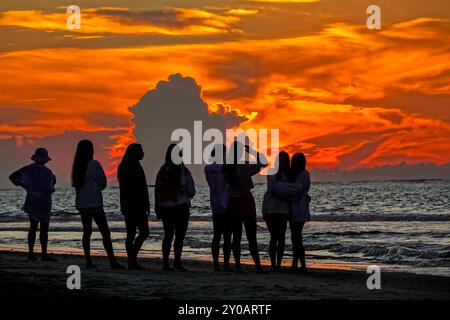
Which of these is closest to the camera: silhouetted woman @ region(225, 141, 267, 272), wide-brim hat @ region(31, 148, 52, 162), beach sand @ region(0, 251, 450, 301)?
beach sand @ region(0, 251, 450, 301)

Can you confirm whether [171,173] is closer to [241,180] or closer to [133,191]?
[133,191]

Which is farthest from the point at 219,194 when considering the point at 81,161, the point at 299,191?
the point at 81,161

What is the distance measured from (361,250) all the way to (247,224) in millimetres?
9290

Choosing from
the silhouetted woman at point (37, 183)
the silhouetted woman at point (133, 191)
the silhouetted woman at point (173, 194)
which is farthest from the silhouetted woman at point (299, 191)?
the silhouetted woman at point (37, 183)

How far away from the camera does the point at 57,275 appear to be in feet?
39.5

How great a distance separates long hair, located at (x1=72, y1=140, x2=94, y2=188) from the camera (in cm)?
1303

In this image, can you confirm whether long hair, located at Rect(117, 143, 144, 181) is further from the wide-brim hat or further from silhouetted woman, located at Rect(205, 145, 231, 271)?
the wide-brim hat

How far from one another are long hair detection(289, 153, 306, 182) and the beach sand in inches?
60.4

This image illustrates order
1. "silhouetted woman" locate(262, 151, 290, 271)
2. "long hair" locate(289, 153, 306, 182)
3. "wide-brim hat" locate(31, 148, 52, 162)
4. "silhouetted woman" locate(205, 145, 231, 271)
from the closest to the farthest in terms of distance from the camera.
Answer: "silhouetted woman" locate(205, 145, 231, 271) → "silhouetted woman" locate(262, 151, 290, 271) → "long hair" locate(289, 153, 306, 182) → "wide-brim hat" locate(31, 148, 52, 162)

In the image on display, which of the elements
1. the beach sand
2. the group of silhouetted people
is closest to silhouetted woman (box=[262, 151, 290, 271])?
the group of silhouetted people

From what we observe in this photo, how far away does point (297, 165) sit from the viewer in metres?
13.5

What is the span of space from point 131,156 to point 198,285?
106 inches
